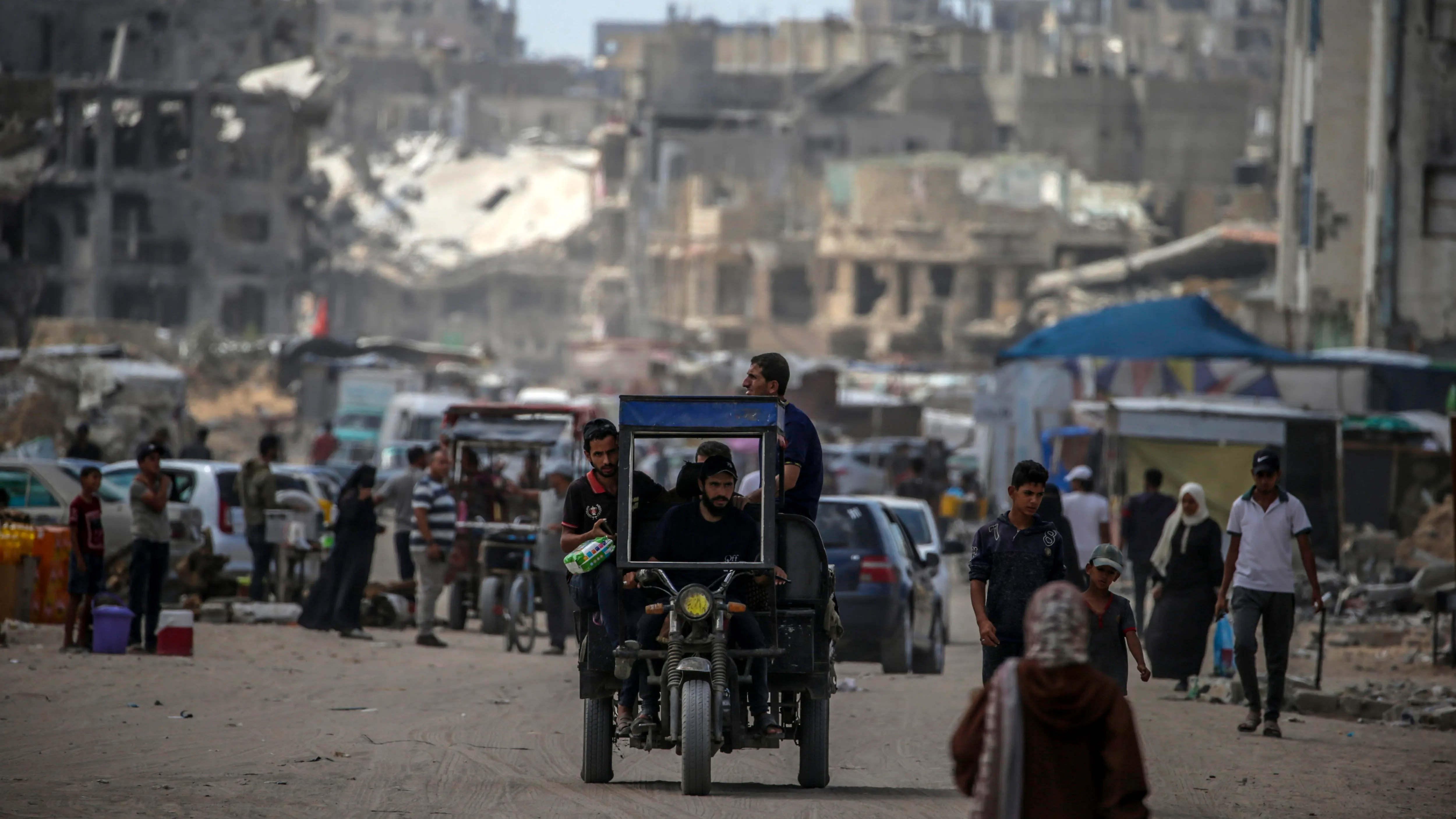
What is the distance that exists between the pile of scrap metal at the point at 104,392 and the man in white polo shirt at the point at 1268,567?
2545 cm

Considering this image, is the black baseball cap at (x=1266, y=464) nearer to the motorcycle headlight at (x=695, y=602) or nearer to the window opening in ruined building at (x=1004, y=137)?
the motorcycle headlight at (x=695, y=602)

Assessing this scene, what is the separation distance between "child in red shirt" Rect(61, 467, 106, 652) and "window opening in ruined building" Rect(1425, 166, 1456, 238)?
1793 cm

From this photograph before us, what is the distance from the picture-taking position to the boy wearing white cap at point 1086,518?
16953 millimetres

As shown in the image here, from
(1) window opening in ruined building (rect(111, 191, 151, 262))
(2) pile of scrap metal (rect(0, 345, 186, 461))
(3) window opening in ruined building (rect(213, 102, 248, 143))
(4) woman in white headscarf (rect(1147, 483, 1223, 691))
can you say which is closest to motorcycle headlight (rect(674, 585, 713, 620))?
(4) woman in white headscarf (rect(1147, 483, 1223, 691))

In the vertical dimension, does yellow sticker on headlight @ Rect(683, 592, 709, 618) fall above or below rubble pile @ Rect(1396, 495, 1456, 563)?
above

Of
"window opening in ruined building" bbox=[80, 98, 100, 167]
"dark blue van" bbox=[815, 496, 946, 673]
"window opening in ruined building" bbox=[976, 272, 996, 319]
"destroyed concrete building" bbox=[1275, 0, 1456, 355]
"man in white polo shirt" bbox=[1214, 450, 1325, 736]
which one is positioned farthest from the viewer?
"window opening in ruined building" bbox=[80, 98, 100, 167]

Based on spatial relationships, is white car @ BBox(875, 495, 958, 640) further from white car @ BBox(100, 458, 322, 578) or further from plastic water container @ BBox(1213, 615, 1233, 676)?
white car @ BBox(100, 458, 322, 578)

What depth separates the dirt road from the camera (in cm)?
874

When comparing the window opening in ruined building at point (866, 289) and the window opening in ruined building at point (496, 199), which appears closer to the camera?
the window opening in ruined building at point (866, 289)

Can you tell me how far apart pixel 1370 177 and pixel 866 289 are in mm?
41681

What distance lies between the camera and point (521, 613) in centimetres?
1759

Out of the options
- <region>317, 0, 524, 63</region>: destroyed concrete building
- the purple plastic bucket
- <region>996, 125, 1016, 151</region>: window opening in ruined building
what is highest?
<region>317, 0, 524, 63</region>: destroyed concrete building

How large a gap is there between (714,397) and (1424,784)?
4557 mm

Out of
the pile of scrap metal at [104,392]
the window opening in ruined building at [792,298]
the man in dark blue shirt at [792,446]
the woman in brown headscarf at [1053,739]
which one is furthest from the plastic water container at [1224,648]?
the window opening in ruined building at [792,298]
